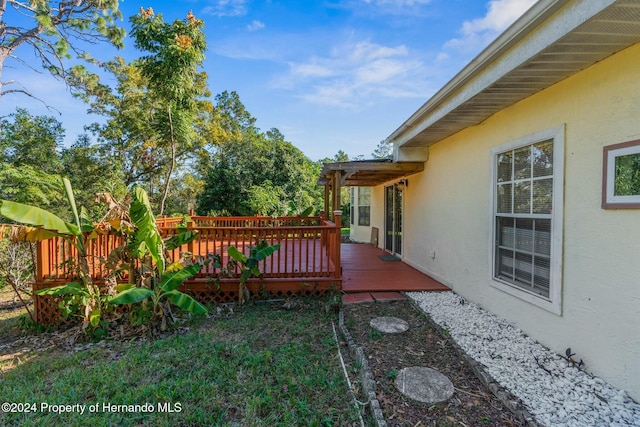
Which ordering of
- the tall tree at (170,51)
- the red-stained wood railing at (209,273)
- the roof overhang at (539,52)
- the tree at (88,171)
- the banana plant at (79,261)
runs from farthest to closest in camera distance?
the tree at (88,171) → the tall tree at (170,51) → the red-stained wood railing at (209,273) → the banana plant at (79,261) → the roof overhang at (539,52)

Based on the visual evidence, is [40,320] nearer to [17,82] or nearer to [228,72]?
[17,82]

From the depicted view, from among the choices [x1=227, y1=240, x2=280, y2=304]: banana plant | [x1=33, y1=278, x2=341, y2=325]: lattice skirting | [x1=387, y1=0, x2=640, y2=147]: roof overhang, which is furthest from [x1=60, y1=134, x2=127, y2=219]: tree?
[x1=387, y1=0, x2=640, y2=147]: roof overhang

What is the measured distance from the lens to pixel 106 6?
10.9 m

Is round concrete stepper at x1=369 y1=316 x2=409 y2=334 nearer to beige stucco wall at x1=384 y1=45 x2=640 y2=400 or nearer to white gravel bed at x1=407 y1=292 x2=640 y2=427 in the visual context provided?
white gravel bed at x1=407 y1=292 x2=640 y2=427

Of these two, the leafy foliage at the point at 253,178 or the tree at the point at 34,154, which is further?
the leafy foliage at the point at 253,178

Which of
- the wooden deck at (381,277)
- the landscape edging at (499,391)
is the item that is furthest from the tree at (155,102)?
the landscape edging at (499,391)

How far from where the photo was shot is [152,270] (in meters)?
4.48

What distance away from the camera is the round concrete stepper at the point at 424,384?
2729 millimetres

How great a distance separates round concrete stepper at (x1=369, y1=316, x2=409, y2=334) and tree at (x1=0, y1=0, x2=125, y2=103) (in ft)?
43.0

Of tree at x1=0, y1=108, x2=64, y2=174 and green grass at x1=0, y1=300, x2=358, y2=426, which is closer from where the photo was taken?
green grass at x1=0, y1=300, x2=358, y2=426

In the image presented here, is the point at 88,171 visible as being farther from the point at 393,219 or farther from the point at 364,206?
the point at 393,219

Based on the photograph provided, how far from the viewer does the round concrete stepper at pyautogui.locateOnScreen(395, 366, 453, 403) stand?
273cm

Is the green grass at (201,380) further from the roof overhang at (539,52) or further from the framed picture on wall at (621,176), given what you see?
the roof overhang at (539,52)

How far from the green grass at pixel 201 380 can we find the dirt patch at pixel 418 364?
1.28ft
